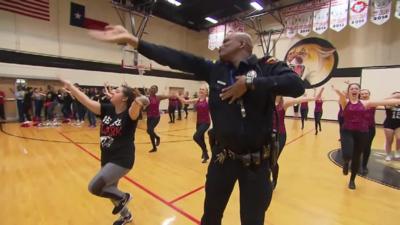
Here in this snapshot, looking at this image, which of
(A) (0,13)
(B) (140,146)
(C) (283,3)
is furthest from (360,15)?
(A) (0,13)

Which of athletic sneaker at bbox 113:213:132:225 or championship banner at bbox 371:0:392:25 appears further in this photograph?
championship banner at bbox 371:0:392:25

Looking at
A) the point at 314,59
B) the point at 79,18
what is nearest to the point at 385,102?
the point at 314,59

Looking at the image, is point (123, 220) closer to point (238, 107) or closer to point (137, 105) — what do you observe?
point (137, 105)

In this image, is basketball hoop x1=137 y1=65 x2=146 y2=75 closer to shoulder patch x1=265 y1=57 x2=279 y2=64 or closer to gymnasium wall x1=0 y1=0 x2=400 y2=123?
gymnasium wall x1=0 y1=0 x2=400 y2=123

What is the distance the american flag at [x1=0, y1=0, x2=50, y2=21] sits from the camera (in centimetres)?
1231

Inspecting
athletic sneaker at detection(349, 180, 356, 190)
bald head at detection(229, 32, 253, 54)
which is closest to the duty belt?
bald head at detection(229, 32, 253, 54)

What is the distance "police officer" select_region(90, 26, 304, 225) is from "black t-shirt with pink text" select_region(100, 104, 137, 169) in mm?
1368

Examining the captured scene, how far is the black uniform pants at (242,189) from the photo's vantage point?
1.51 meters

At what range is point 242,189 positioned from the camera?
5.07 feet

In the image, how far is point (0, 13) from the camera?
1223 cm

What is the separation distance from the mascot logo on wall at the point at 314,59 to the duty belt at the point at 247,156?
50.1 ft

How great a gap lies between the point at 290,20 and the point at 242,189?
660 inches

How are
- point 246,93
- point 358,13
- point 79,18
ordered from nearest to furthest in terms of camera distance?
point 246,93
point 358,13
point 79,18

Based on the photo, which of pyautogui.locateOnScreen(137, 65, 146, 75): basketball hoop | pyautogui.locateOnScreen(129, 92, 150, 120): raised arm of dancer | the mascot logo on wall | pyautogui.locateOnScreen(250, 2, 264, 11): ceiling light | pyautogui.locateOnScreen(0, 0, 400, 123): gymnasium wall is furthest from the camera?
pyautogui.locateOnScreen(137, 65, 146, 75): basketball hoop
